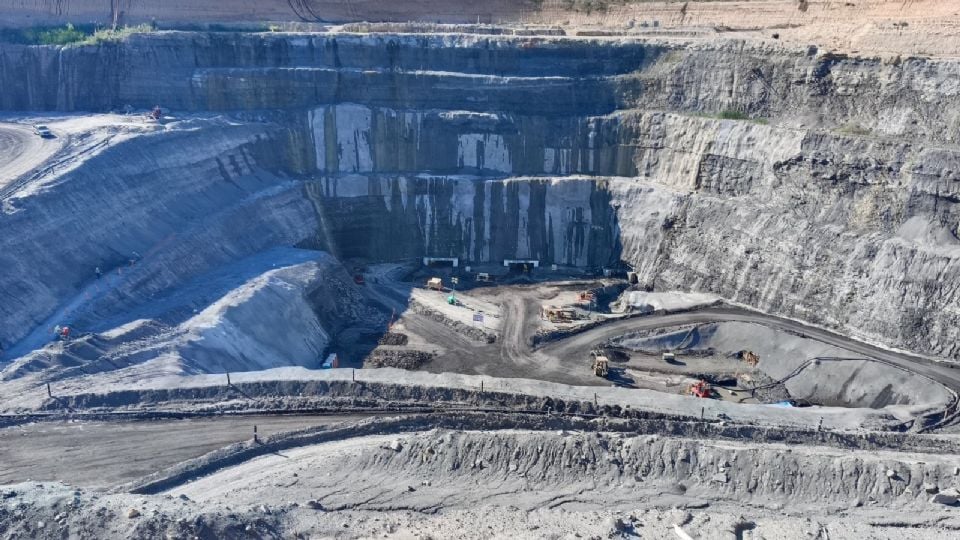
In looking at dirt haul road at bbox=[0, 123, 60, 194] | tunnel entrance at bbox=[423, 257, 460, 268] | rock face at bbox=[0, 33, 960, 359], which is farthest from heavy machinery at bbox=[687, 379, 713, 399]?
dirt haul road at bbox=[0, 123, 60, 194]

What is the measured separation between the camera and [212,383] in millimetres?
23875

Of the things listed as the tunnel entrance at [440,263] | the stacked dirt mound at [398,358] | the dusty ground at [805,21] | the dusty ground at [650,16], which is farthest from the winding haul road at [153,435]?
the dusty ground at [650,16]

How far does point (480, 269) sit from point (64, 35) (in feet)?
100

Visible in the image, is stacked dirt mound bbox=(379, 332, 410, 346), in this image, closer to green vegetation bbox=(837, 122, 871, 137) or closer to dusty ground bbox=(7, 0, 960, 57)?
green vegetation bbox=(837, 122, 871, 137)

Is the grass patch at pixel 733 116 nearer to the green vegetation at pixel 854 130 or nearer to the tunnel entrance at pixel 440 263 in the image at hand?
the green vegetation at pixel 854 130

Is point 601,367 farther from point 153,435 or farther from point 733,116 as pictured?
point 733,116

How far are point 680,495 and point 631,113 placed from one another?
25745 millimetres

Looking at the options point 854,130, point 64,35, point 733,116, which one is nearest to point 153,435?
point 733,116

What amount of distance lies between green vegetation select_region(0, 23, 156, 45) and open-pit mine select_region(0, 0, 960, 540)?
32cm

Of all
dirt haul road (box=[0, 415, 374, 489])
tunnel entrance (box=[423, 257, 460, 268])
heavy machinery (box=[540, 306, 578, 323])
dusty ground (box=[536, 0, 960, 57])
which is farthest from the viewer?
tunnel entrance (box=[423, 257, 460, 268])

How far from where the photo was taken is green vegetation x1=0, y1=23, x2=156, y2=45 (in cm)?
4208

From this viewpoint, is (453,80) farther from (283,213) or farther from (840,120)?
(840,120)

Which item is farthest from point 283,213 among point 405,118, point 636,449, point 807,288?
point 807,288

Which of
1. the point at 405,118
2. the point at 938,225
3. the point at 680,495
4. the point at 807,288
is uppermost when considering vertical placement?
the point at 405,118
